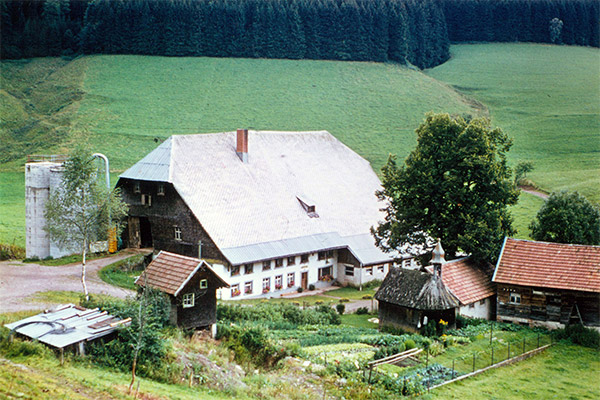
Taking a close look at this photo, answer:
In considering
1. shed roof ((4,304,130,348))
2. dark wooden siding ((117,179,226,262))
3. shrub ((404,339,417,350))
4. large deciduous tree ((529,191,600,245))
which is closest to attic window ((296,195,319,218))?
dark wooden siding ((117,179,226,262))

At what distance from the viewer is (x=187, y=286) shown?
31.2 metres

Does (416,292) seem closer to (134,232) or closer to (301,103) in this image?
(134,232)

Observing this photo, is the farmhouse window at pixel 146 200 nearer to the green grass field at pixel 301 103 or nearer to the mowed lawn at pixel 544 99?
the green grass field at pixel 301 103

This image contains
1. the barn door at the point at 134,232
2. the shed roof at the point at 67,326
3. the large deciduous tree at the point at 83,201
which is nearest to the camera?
the shed roof at the point at 67,326

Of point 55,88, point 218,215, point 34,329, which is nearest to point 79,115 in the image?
point 55,88

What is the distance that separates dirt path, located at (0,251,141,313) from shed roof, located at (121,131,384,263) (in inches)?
315

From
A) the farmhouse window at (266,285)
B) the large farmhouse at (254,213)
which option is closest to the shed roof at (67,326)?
the large farmhouse at (254,213)

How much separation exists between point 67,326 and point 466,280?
24.1 meters

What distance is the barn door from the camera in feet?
174

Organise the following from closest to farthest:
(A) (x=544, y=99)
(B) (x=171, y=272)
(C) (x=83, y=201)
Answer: (B) (x=171, y=272) → (C) (x=83, y=201) → (A) (x=544, y=99)

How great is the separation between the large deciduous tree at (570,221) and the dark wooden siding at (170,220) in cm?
2270

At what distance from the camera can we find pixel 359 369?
2791 cm

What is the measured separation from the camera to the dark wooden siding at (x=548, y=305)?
37562 millimetres

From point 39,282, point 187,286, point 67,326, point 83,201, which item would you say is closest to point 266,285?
point 39,282
